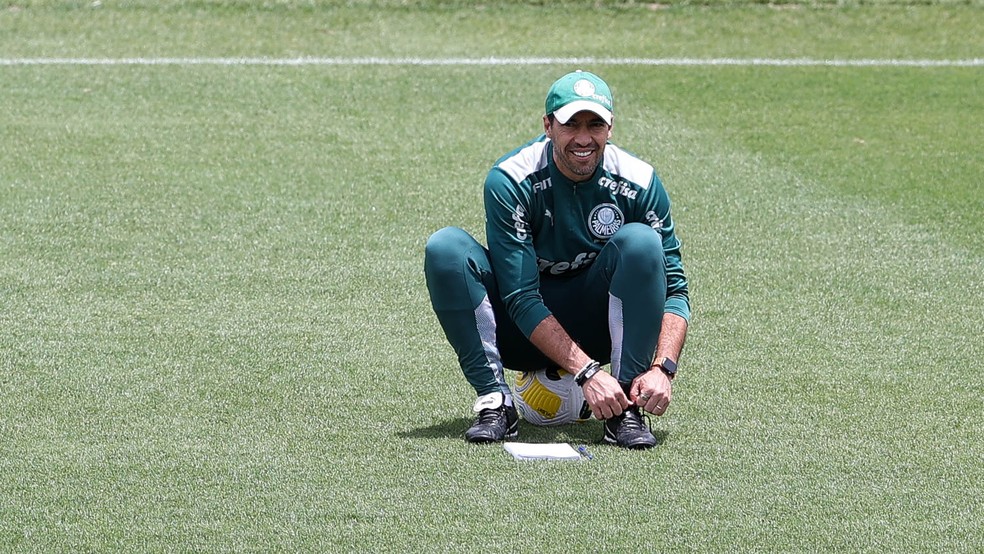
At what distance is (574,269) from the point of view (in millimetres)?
5438

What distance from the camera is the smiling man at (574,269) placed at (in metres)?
5.12

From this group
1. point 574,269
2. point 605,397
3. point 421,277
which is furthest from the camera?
point 421,277

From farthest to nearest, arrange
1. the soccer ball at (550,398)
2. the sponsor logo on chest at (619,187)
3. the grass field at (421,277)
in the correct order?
the soccer ball at (550,398)
the sponsor logo on chest at (619,187)
the grass field at (421,277)

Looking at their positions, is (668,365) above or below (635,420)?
above

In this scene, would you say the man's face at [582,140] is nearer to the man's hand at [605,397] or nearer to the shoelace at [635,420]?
the man's hand at [605,397]

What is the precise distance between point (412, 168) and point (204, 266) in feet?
7.24

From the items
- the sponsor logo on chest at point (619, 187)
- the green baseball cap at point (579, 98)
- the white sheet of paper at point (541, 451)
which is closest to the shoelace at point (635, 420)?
the white sheet of paper at point (541, 451)

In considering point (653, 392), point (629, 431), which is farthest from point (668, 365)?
point (629, 431)

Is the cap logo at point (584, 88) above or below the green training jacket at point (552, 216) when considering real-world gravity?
above

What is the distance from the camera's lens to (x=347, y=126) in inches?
411

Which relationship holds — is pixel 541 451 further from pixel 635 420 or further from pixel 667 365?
pixel 667 365

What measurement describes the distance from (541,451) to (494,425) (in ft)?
0.74

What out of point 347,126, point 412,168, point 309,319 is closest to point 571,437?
point 309,319

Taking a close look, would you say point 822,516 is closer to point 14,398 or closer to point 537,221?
point 537,221
